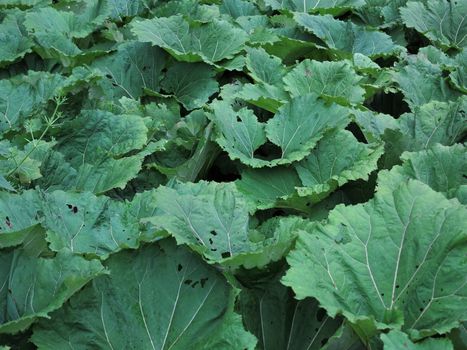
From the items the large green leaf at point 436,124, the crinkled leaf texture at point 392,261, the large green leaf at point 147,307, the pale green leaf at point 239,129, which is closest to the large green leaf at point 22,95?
the pale green leaf at point 239,129

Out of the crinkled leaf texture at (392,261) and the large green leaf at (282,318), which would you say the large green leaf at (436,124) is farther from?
the large green leaf at (282,318)

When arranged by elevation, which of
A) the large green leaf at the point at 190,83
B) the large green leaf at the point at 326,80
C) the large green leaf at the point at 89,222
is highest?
the large green leaf at the point at 326,80

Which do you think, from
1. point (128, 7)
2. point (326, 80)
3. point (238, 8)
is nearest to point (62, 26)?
point (128, 7)

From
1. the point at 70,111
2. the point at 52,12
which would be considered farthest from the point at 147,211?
the point at 52,12

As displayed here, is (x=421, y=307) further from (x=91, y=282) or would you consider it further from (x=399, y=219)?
(x=91, y=282)

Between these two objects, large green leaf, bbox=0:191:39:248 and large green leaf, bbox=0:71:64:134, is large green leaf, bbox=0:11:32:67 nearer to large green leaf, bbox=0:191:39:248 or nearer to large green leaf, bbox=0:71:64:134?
large green leaf, bbox=0:71:64:134
